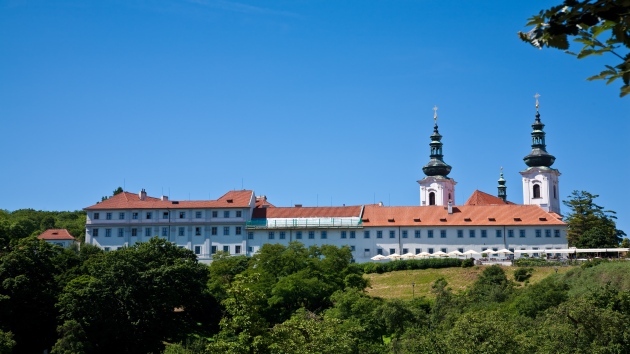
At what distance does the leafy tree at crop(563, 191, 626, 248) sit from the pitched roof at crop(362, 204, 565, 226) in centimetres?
369

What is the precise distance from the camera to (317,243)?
83.4 meters

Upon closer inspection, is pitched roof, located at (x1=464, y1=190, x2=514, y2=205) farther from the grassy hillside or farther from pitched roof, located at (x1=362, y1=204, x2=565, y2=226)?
the grassy hillside

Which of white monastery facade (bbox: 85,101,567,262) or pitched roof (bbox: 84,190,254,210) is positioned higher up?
pitched roof (bbox: 84,190,254,210)

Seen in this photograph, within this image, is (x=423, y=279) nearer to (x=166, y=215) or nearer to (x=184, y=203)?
(x=184, y=203)

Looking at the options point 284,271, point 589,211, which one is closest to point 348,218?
point 284,271

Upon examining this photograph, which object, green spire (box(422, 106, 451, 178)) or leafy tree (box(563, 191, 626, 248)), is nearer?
leafy tree (box(563, 191, 626, 248))

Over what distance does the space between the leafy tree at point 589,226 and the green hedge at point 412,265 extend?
549 inches

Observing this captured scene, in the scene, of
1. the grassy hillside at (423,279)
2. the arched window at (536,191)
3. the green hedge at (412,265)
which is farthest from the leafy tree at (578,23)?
the arched window at (536,191)

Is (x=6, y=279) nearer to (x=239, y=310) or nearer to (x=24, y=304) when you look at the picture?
(x=24, y=304)

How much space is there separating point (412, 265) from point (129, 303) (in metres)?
28.2

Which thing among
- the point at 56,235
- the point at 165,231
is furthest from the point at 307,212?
the point at 56,235

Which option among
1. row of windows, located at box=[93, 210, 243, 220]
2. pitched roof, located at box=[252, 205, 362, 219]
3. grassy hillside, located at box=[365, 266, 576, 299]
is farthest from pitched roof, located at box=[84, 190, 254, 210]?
grassy hillside, located at box=[365, 266, 576, 299]

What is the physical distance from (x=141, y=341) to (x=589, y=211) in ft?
182

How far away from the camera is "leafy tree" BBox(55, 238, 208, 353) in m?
50.8
